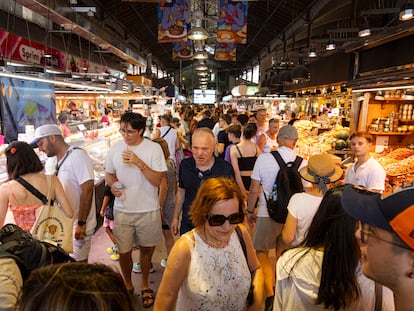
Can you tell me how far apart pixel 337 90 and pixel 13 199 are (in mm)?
10838

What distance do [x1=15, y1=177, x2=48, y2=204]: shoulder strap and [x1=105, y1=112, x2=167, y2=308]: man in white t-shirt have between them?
2.96 ft

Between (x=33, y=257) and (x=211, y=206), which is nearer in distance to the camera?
(x=33, y=257)

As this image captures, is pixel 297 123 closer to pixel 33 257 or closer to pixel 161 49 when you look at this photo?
pixel 33 257

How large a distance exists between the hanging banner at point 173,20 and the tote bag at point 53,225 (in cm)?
833

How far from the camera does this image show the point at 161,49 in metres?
27.2

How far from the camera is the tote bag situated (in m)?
2.60

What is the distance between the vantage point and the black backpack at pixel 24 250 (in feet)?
5.26

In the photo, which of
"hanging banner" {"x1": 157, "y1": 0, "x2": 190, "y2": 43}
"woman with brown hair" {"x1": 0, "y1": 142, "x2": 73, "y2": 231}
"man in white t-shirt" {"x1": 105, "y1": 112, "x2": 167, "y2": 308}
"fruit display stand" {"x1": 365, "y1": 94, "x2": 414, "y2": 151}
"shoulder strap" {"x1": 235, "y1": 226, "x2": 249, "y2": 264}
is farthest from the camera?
"hanging banner" {"x1": 157, "y1": 0, "x2": 190, "y2": 43}

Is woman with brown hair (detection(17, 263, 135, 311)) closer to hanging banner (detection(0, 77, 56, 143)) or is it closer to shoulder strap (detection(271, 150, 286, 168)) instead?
shoulder strap (detection(271, 150, 286, 168))

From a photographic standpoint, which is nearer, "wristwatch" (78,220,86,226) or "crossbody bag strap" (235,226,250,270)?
"crossbody bag strap" (235,226,250,270)

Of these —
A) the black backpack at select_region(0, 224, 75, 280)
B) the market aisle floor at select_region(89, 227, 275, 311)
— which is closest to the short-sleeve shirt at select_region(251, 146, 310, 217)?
the market aisle floor at select_region(89, 227, 275, 311)

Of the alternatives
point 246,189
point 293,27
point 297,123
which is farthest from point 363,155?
point 293,27

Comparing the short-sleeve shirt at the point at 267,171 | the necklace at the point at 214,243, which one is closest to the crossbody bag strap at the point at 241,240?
the necklace at the point at 214,243

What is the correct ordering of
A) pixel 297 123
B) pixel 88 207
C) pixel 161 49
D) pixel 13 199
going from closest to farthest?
pixel 13 199 < pixel 88 207 < pixel 297 123 < pixel 161 49
